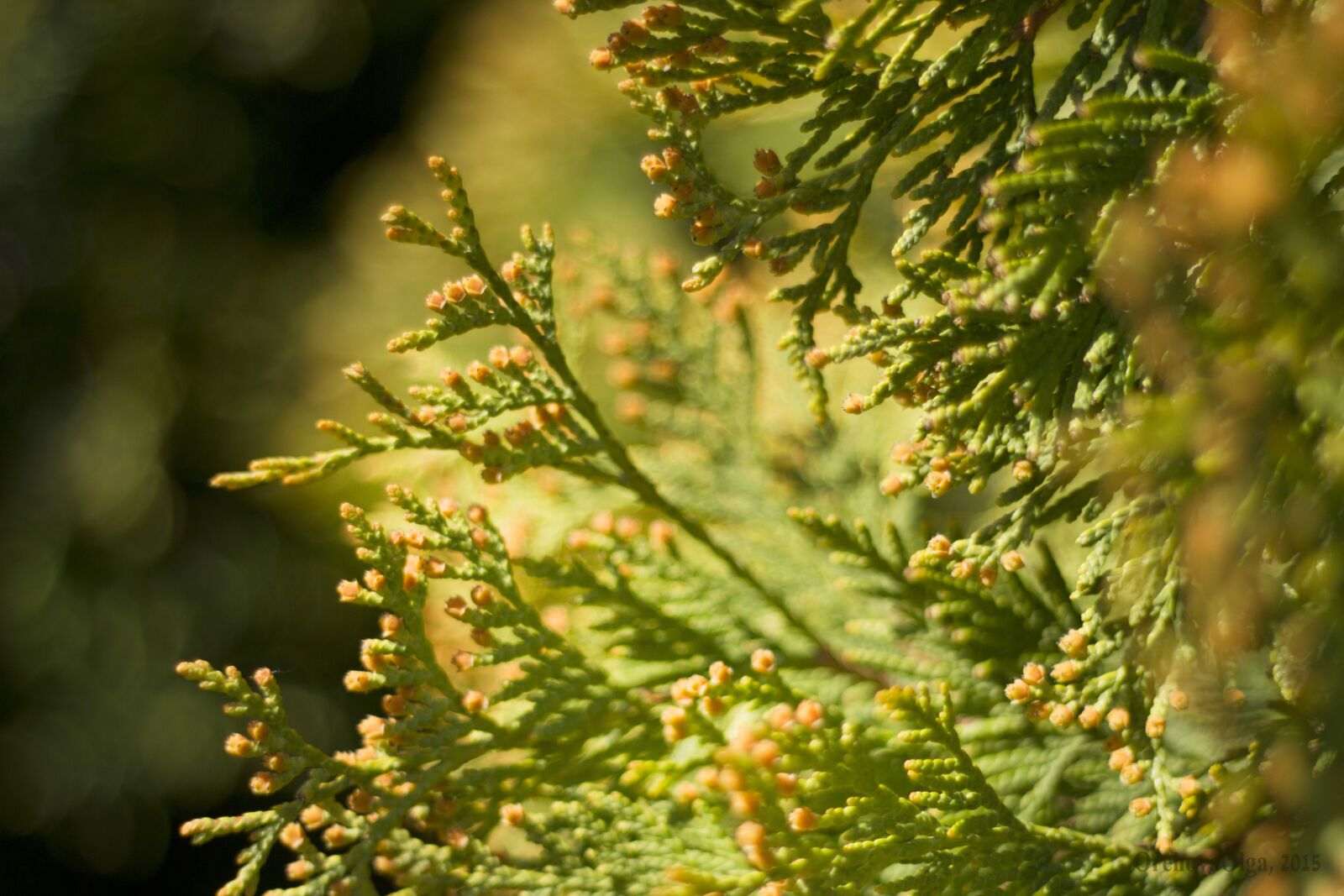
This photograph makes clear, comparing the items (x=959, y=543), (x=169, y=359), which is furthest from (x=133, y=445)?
(x=959, y=543)

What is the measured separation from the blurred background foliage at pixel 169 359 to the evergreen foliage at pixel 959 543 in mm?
1442

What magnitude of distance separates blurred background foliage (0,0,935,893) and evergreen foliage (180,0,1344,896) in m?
1.44

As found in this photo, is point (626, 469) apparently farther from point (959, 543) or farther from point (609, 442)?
point (959, 543)

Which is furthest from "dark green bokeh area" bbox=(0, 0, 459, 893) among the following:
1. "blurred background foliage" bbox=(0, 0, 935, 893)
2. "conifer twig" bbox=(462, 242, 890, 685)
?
"conifer twig" bbox=(462, 242, 890, 685)

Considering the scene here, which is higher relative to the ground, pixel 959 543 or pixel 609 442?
pixel 609 442

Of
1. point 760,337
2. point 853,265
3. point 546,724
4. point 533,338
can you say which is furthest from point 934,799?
point 853,265

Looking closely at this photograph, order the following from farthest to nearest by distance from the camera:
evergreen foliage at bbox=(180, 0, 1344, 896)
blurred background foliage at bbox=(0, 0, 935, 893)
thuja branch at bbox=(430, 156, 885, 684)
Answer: blurred background foliage at bbox=(0, 0, 935, 893) < thuja branch at bbox=(430, 156, 885, 684) < evergreen foliage at bbox=(180, 0, 1344, 896)

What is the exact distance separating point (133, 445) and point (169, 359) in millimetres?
259

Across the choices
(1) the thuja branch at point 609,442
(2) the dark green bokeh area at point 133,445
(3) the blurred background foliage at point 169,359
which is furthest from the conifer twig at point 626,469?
(2) the dark green bokeh area at point 133,445

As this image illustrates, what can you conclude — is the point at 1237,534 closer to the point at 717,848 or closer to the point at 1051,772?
the point at 1051,772

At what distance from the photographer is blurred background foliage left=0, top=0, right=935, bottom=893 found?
8.37 ft

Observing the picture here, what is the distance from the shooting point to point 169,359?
2.79m

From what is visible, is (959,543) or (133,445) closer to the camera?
(959,543)

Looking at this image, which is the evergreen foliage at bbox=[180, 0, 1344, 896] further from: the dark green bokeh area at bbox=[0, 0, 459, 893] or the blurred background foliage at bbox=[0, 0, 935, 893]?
the dark green bokeh area at bbox=[0, 0, 459, 893]
